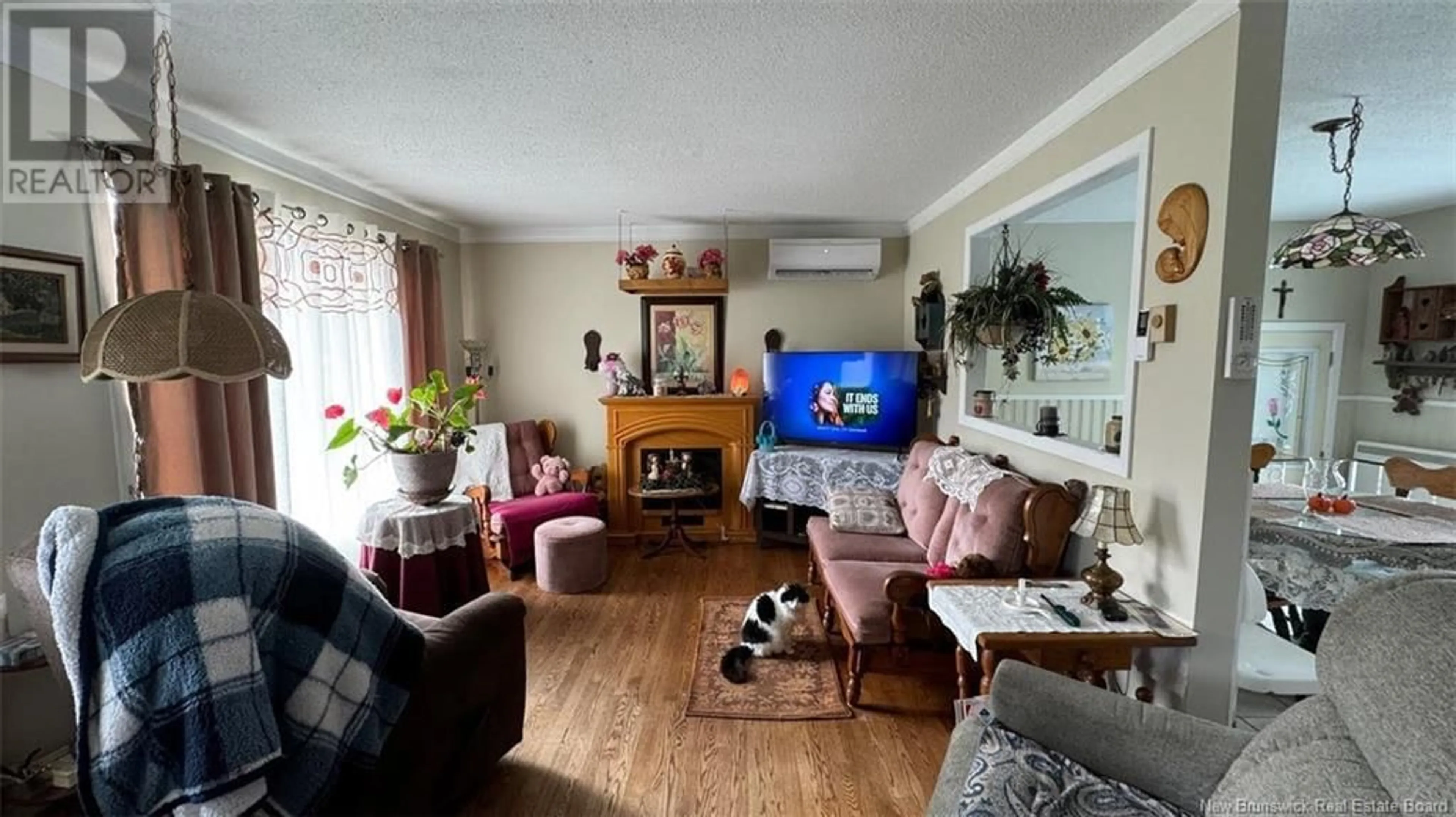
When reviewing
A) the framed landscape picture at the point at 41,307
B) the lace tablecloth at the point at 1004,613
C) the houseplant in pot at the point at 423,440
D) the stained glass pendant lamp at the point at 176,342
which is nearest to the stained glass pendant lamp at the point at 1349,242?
the lace tablecloth at the point at 1004,613

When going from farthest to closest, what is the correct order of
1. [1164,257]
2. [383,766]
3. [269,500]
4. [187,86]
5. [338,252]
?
[338,252] → [269,500] → [187,86] → [1164,257] → [383,766]

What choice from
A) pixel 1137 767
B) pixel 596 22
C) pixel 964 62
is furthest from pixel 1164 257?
pixel 596 22

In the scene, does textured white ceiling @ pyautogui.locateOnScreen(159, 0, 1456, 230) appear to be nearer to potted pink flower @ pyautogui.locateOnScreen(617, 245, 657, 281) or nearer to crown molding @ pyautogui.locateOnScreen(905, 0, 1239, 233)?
crown molding @ pyautogui.locateOnScreen(905, 0, 1239, 233)

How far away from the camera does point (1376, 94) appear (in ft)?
7.06

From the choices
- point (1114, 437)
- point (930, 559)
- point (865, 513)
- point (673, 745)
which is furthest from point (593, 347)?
point (1114, 437)

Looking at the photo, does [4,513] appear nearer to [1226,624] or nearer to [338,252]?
[338,252]

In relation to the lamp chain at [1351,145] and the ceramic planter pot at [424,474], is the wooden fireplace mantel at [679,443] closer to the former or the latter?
the ceramic planter pot at [424,474]

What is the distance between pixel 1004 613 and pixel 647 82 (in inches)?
84.1

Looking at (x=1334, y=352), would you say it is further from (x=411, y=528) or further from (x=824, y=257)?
(x=411, y=528)

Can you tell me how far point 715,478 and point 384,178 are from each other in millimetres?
2902

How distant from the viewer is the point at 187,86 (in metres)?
2.02

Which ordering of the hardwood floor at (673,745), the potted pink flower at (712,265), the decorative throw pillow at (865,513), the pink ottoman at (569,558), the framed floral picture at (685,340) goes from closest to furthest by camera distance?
the hardwood floor at (673,745) → the decorative throw pillow at (865,513) → the pink ottoman at (569,558) → the potted pink flower at (712,265) → the framed floral picture at (685,340)

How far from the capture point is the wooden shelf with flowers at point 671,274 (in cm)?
416

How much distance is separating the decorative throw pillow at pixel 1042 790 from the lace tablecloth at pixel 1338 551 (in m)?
1.42
